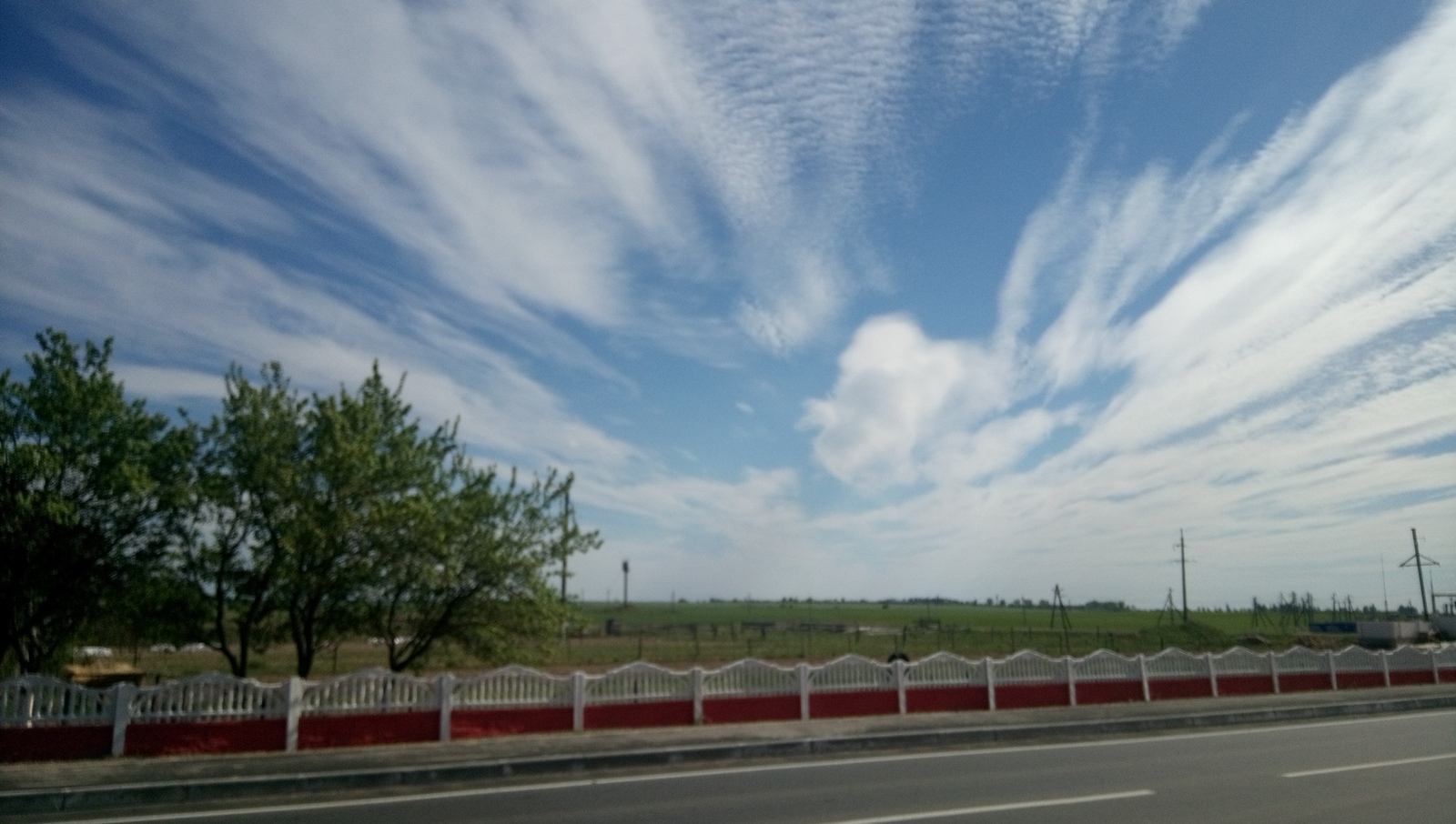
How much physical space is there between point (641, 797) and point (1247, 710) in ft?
48.2

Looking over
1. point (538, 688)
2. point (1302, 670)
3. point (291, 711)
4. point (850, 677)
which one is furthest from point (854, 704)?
point (1302, 670)

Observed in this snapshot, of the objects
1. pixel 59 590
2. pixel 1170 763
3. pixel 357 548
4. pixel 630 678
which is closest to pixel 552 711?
pixel 630 678

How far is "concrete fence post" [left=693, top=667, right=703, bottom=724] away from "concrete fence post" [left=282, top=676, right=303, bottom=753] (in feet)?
21.0

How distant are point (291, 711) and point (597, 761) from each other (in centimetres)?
458

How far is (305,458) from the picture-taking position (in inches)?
648

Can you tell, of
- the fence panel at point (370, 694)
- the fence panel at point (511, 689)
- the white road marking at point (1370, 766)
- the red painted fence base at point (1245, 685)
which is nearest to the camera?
the white road marking at point (1370, 766)

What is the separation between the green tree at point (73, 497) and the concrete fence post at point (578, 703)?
7.15m

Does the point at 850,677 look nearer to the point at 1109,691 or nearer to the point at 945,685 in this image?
the point at 945,685

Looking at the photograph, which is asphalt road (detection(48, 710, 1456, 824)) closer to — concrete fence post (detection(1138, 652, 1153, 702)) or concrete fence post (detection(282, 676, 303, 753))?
concrete fence post (detection(282, 676, 303, 753))

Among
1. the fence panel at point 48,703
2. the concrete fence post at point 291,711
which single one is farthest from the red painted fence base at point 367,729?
the fence panel at point 48,703

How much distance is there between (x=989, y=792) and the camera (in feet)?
35.6

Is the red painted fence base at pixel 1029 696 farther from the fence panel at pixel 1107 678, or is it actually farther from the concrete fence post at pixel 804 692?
the concrete fence post at pixel 804 692

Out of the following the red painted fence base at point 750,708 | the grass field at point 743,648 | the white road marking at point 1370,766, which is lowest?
the grass field at point 743,648

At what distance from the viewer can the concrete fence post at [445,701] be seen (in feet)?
46.7
